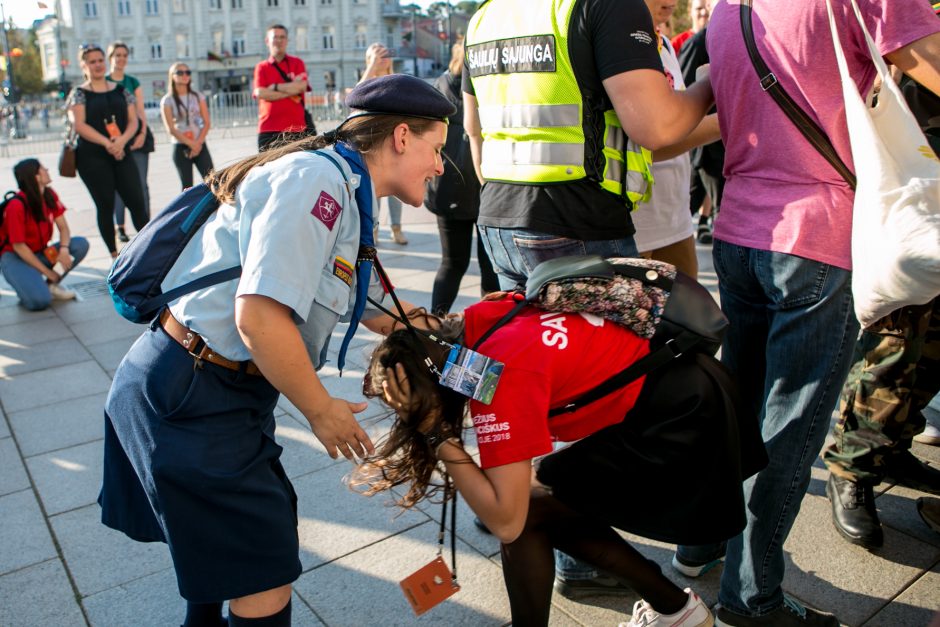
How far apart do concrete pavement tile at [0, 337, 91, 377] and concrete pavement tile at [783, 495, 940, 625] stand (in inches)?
162

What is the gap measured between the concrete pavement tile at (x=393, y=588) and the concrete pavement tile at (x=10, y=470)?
4.89 ft

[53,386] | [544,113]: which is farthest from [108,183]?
[544,113]

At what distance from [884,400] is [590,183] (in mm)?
1268

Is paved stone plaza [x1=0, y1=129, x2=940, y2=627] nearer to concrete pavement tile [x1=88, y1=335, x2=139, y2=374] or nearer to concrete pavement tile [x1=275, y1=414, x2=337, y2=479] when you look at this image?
concrete pavement tile [x1=275, y1=414, x2=337, y2=479]

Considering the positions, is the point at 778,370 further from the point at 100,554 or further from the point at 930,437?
the point at 100,554

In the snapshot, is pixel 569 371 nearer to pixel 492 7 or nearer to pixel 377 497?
pixel 492 7

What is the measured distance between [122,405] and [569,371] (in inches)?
39.7

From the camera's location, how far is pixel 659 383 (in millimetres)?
1872

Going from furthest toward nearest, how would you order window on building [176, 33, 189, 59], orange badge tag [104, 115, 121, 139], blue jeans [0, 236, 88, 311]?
window on building [176, 33, 189, 59], orange badge tag [104, 115, 121, 139], blue jeans [0, 236, 88, 311]

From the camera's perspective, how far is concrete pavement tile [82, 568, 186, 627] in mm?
2410

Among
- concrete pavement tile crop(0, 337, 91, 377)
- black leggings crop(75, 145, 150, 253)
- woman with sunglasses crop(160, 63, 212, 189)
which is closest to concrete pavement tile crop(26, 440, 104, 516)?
concrete pavement tile crop(0, 337, 91, 377)

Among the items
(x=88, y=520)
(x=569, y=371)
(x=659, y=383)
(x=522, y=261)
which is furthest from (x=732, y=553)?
(x=88, y=520)

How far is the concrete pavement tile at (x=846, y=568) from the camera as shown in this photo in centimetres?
236

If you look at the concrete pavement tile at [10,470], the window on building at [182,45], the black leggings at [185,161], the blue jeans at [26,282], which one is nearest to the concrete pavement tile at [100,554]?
the concrete pavement tile at [10,470]
